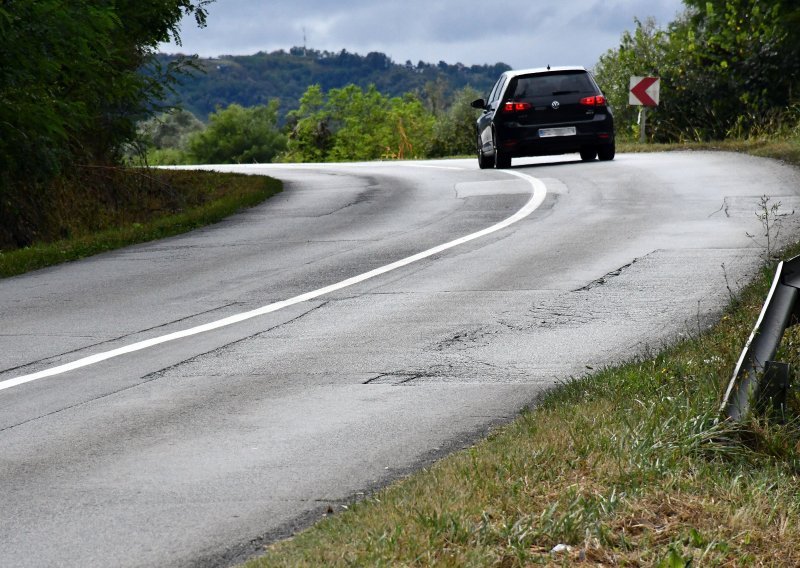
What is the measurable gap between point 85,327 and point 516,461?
17.7ft

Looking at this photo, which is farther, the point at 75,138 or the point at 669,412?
the point at 75,138

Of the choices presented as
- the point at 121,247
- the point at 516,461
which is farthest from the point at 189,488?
the point at 121,247

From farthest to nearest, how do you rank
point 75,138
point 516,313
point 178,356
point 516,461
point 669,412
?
point 75,138 < point 516,313 < point 178,356 < point 669,412 < point 516,461

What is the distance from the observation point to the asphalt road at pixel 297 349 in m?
5.13

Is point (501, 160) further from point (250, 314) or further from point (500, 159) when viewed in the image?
point (250, 314)

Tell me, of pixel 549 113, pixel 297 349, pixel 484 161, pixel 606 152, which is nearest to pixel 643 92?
pixel 606 152

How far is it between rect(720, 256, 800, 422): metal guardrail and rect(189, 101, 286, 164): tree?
13008cm

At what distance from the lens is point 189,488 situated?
5.29 metres

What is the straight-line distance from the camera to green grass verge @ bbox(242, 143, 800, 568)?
402 cm

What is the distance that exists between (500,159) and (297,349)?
1742cm

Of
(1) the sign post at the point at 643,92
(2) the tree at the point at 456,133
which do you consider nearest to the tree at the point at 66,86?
(1) the sign post at the point at 643,92

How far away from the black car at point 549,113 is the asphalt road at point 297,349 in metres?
7.42

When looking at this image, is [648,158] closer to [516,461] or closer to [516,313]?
[516,313]

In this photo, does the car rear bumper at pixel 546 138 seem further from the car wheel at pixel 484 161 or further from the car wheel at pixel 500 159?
the car wheel at pixel 484 161
